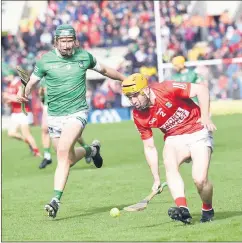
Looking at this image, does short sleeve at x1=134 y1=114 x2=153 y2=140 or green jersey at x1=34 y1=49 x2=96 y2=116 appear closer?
short sleeve at x1=134 y1=114 x2=153 y2=140

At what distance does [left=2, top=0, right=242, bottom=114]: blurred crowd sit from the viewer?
29812 millimetres

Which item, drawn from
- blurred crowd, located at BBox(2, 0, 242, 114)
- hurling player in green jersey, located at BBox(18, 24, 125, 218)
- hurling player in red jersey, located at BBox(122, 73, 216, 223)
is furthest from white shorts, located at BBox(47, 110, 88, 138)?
blurred crowd, located at BBox(2, 0, 242, 114)

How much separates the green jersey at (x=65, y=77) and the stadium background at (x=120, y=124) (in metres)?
1.40

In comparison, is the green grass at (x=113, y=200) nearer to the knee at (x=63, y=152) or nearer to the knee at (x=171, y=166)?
the knee at (x=171, y=166)

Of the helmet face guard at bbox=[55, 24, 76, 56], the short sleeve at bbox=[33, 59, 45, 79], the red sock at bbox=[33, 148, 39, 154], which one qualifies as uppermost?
the helmet face guard at bbox=[55, 24, 76, 56]

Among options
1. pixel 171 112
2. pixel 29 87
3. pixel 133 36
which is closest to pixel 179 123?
pixel 171 112

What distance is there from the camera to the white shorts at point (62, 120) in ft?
40.0

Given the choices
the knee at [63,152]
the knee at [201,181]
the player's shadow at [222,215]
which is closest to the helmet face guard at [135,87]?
the knee at [201,181]

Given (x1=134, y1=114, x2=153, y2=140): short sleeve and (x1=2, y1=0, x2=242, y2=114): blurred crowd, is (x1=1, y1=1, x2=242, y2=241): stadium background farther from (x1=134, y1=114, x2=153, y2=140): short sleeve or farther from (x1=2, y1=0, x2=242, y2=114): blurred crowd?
(x1=134, y1=114, x2=153, y2=140): short sleeve

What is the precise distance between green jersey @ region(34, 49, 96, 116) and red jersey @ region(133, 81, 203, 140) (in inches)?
68.3

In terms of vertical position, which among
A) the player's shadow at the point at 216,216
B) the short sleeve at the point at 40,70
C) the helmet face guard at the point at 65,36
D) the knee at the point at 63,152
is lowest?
the player's shadow at the point at 216,216

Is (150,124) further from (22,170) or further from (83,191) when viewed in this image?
(22,170)

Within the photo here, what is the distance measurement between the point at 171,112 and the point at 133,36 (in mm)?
24815

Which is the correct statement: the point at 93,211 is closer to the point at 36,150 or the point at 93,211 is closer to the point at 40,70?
the point at 40,70
